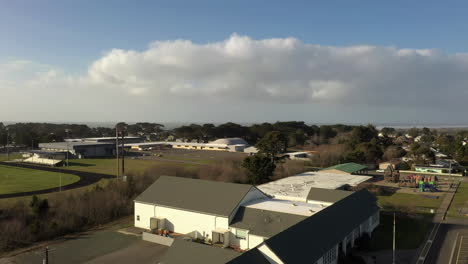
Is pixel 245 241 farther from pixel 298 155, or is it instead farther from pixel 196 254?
pixel 298 155

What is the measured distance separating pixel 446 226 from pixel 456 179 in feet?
134

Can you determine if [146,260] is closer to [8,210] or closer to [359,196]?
[8,210]

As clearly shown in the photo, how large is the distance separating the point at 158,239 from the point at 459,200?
45.4 m

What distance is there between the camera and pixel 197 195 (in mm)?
33344

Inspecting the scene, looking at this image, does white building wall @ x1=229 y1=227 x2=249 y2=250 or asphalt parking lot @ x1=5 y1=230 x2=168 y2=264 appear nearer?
asphalt parking lot @ x1=5 y1=230 x2=168 y2=264

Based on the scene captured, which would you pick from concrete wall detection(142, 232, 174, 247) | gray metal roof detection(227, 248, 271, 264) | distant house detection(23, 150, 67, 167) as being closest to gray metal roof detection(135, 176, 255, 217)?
concrete wall detection(142, 232, 174, 247)

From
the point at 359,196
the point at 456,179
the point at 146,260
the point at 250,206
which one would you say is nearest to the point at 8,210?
the point at 146,260

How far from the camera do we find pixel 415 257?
26703 millimetres

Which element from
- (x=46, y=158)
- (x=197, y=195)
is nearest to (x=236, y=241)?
(x=197, y=195)

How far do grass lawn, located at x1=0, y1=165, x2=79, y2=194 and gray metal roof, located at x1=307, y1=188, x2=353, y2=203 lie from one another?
133 ft

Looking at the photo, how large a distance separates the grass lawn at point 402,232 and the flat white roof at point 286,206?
601 cm

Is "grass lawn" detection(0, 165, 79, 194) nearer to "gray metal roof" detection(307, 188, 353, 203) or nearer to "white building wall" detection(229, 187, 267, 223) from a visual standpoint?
"white building wall" detection(229, 187, 267, 223)

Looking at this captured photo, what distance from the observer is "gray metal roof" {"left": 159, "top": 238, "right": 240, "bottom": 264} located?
19719 millimetres

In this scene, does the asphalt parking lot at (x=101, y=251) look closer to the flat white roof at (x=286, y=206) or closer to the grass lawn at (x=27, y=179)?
the flat white roof at (x=286, y=206)
